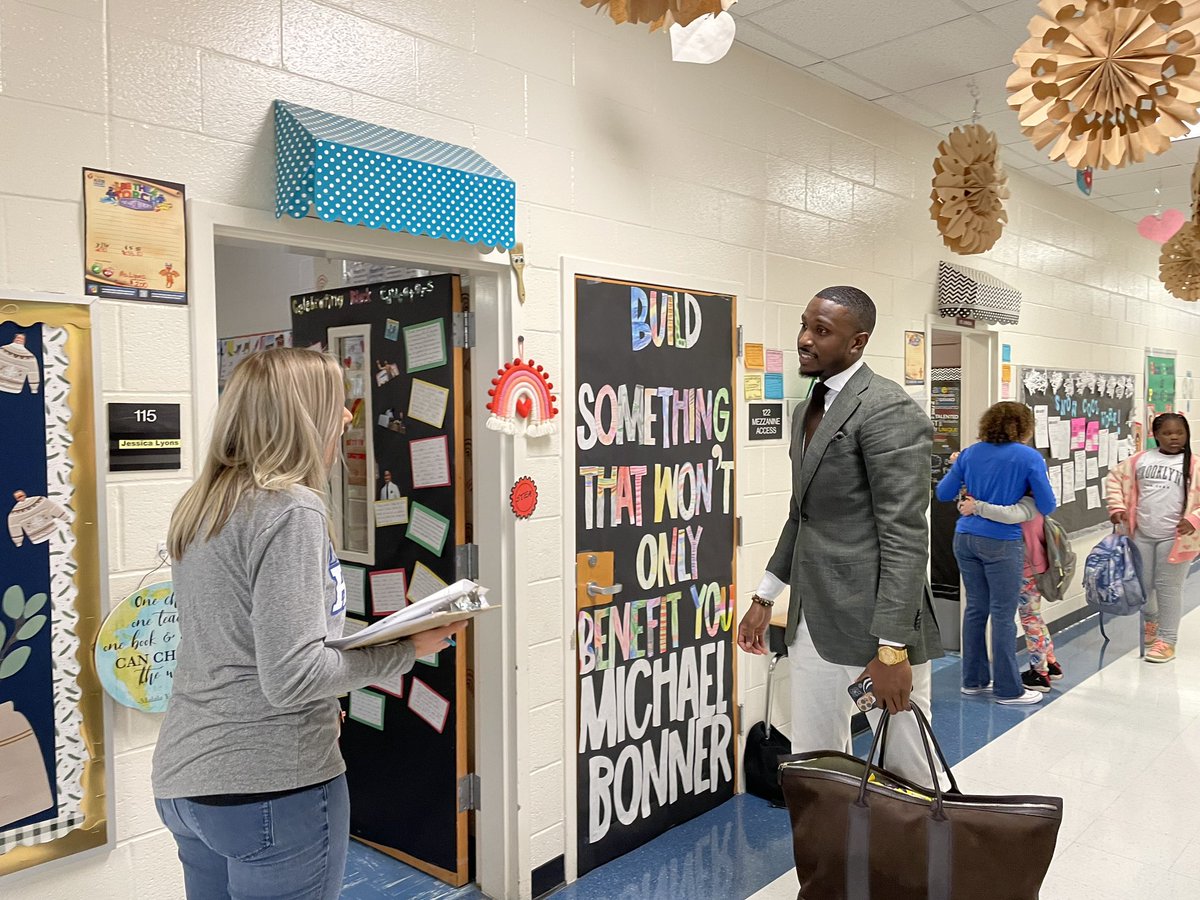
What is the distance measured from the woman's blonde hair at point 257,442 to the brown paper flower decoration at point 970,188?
10.3ft

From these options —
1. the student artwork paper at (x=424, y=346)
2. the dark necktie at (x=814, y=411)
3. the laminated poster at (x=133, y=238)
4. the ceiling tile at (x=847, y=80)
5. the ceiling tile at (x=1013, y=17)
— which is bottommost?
the dark necktie at (x=814, y=411)

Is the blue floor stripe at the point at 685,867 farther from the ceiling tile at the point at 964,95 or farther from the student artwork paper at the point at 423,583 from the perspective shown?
the ceiling tile at the point at 964,95

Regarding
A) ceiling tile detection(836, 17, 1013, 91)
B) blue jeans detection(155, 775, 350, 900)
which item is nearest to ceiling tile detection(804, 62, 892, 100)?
ceiling tile detection(836, 17, 1013, 91)

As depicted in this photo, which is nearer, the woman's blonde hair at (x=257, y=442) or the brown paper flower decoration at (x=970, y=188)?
the woman's blonde hair at (x=257, y=442)

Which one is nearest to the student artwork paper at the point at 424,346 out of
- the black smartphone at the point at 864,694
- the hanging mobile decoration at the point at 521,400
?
the hanging mobile decoration at the point at 521,400

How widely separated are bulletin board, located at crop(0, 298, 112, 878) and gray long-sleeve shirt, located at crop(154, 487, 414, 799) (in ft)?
1.68

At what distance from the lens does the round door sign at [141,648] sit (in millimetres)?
1849

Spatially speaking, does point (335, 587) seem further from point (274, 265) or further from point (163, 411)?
point (274, 265)

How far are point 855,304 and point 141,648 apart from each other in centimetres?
179

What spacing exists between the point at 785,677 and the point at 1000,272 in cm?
303

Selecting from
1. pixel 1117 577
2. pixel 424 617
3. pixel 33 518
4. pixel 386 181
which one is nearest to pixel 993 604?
pixel 1117 577

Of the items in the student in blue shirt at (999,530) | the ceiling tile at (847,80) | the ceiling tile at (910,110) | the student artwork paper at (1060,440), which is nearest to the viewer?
the ceiling tile at (847,80)

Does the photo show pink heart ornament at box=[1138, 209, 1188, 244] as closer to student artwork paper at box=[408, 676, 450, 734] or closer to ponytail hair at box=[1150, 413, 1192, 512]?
ponytail hair at box=[1150, 413, 1192, 512]

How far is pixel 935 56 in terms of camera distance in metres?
3.68
